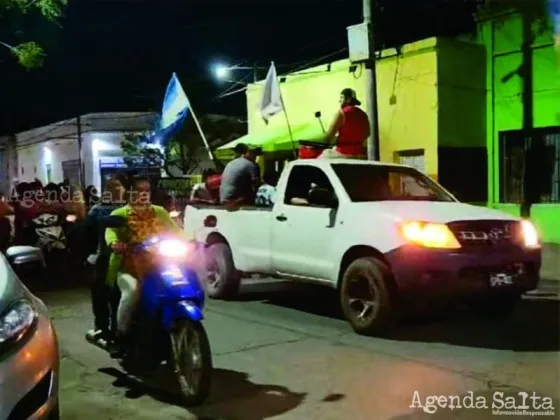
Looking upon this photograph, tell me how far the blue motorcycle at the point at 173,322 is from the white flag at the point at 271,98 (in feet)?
34.5

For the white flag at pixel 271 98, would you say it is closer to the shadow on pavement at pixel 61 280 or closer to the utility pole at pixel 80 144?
the shadow on pavement at pixel 61 280

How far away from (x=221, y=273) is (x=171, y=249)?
4.13 meters

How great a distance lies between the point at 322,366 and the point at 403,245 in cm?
151

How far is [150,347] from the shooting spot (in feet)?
19.6

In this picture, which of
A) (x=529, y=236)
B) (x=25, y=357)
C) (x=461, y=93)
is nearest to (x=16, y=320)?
(x=25, y=357)

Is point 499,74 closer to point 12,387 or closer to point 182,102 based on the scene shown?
point 182,102

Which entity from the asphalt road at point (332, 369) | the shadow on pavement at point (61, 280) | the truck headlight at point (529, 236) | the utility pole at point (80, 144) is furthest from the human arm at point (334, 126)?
the utility pole at point (80, 144)

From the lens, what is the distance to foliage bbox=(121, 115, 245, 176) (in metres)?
31.0

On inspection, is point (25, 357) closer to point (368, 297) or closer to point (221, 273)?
point (368, 297)

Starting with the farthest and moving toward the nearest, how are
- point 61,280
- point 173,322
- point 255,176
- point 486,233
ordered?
point 61,280 → point 255,176 → point 486,233 → point 173,322

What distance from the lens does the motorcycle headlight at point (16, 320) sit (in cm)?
382

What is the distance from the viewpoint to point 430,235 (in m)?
7.30

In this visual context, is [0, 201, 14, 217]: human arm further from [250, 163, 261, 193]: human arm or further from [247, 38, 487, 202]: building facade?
[247, 38, 487, 202]: building facade

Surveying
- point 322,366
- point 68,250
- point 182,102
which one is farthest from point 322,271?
point 68,250
